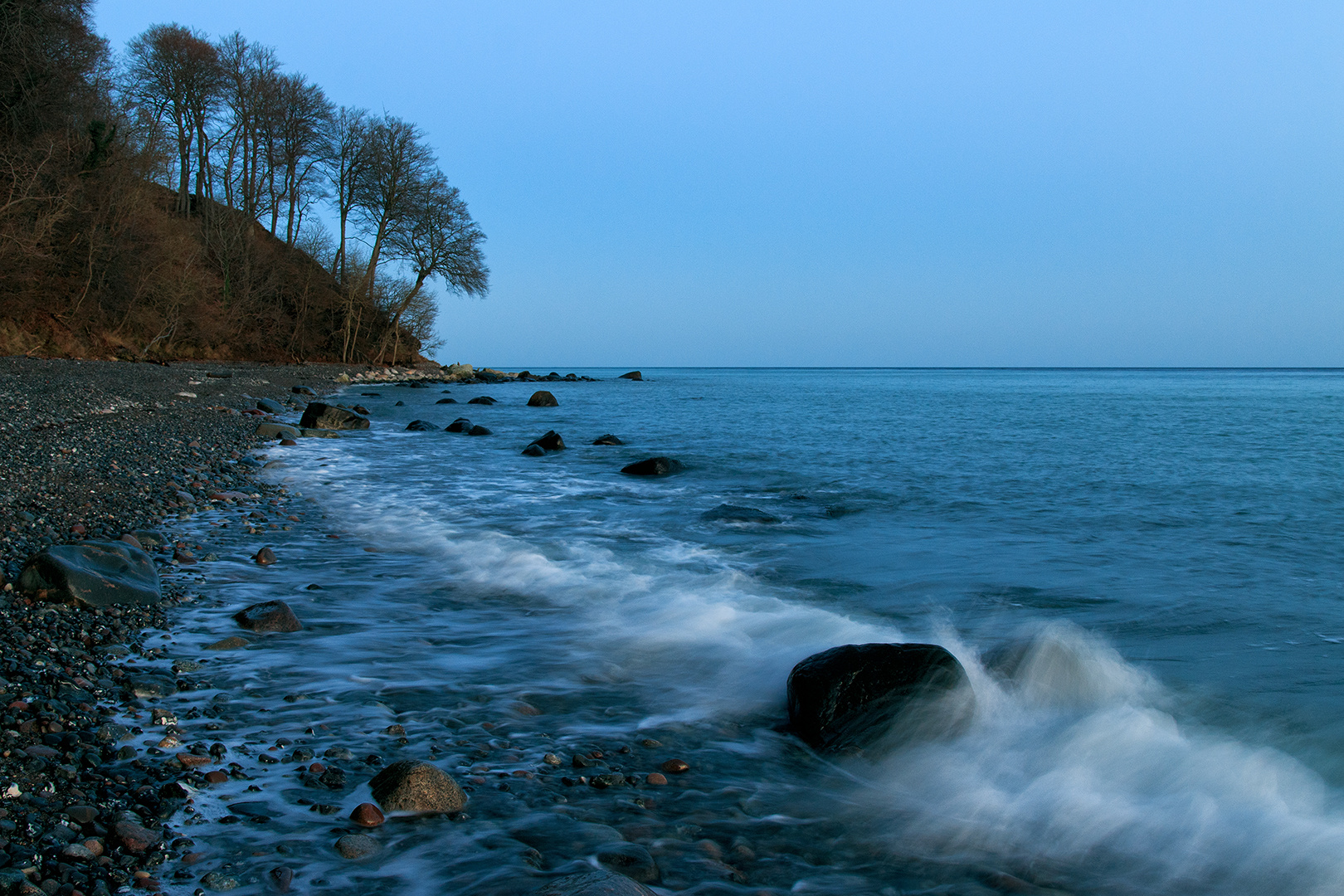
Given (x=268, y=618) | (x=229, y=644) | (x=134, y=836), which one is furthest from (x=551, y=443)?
(x=134, y=836)

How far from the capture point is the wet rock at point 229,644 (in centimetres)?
442

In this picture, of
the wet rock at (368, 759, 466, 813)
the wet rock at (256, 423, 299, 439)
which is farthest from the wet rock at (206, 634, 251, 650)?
the wet rock at (256, 423, 299, 439)

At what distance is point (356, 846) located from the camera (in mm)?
2715

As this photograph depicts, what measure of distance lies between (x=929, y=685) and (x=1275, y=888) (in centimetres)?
154

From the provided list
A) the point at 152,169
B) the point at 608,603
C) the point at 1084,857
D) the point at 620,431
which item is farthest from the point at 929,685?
the point at 152,169

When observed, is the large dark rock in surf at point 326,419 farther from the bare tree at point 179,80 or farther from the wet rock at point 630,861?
the bare tree at point 179,80

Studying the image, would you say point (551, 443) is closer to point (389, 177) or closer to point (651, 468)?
point (651, 468)

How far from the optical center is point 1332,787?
3818 millimetres

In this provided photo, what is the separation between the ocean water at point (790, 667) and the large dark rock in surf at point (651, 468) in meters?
1.86

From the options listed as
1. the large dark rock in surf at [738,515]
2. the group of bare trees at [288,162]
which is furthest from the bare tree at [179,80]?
the large dark rock in surf at [738,515]

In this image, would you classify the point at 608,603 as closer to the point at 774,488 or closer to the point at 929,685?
the point at 929,685

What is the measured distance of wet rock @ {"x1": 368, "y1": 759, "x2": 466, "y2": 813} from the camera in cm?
297

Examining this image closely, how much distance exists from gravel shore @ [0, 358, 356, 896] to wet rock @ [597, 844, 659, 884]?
1336 millimetres

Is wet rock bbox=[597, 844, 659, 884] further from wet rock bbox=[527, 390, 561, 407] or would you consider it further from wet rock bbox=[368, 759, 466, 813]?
wet rock bbox=[527, 390, 561, 407]
